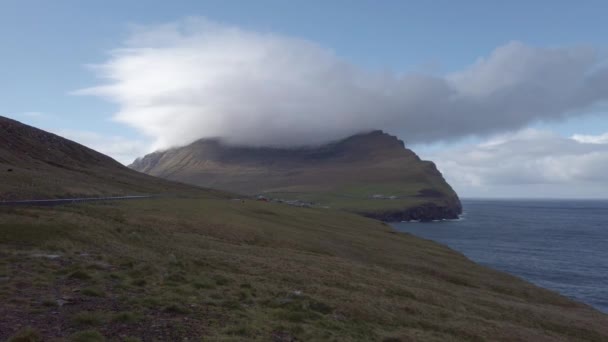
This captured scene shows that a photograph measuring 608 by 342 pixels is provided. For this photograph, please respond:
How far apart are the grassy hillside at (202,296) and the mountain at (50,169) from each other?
18.3m

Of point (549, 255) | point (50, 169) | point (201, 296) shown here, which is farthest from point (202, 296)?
point (549, 255)

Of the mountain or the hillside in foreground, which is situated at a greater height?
the mountain

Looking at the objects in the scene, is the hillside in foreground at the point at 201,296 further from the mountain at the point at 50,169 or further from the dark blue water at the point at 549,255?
the dark blue water at the point at 549,255

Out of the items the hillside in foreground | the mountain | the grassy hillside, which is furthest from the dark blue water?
the mountain

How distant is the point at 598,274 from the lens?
8638cm

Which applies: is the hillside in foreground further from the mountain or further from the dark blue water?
the dark blue water

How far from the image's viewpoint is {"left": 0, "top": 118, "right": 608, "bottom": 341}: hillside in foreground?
56.9 feet

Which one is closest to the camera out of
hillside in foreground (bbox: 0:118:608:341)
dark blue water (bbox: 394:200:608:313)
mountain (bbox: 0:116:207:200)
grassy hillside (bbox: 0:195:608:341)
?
hillside in foreground (bbox: 0:118:608:341)

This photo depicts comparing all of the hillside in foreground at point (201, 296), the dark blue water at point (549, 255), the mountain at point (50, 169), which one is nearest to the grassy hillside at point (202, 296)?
the hillside in foreground at point (201, 296)

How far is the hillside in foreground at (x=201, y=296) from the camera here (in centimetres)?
1734

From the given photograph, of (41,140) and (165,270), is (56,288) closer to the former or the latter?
(165,270)

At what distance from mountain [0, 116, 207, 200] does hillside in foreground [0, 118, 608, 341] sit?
18.6 meters

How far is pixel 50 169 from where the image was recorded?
327 ft

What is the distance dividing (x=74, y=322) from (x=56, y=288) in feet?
17.9
